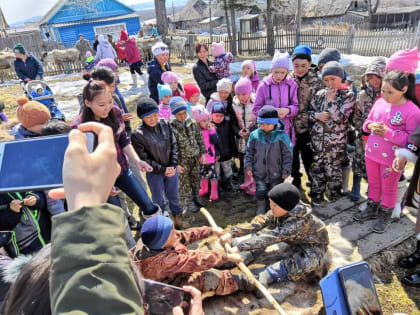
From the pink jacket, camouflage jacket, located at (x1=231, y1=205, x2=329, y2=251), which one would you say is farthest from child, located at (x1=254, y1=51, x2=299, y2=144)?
camouflage jacket, located at (x1=231, y1=205, x2=329, y2=251)

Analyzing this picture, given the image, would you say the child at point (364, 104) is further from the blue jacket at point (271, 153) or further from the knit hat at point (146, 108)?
the knit hat at point (146, 108)

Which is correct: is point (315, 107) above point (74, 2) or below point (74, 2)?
below

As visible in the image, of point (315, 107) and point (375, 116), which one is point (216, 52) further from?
point (375, 116)

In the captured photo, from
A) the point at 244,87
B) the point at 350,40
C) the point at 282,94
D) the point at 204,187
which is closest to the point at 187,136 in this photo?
the point at 204,187

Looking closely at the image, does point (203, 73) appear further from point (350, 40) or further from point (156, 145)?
point (350, 40)

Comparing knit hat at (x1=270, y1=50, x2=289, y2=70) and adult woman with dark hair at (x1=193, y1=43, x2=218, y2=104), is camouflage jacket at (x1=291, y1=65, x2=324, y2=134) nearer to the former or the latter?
knit hat at (x1=270, y1=50, x2=289, y2=70)

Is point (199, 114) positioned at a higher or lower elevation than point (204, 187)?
higher

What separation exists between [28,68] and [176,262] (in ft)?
27.1

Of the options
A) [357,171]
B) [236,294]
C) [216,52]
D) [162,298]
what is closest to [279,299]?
[236,294]

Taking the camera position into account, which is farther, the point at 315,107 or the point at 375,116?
the point at 315,107

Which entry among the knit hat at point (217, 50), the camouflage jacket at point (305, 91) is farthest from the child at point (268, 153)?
the knit hat at point (217, 50)

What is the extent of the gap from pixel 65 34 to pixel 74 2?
282 centimetres

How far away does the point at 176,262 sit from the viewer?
2354 mm

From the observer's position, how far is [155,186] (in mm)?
3609
